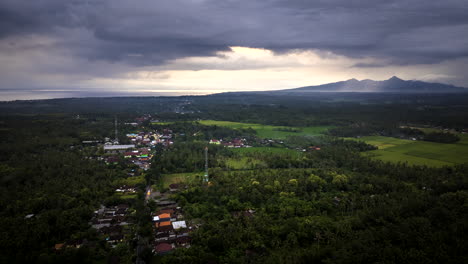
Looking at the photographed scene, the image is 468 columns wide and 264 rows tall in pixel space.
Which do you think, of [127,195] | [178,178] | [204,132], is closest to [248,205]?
[178,178]

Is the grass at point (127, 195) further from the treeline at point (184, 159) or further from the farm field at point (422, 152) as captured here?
the farm field at point (422, 152)

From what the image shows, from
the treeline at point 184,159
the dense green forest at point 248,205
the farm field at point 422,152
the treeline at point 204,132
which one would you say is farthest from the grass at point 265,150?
the farm field at point 422,152

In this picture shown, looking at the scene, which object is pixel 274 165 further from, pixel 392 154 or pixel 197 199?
pixel 392 154

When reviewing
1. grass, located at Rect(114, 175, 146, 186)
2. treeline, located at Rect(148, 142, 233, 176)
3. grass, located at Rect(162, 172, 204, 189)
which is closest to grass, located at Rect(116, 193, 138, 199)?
grass, located at Rect(114, 175, 146, 186)

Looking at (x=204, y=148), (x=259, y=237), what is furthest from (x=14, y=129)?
(x=259, y=237)

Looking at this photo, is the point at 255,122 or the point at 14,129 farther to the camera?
the point at 255,122

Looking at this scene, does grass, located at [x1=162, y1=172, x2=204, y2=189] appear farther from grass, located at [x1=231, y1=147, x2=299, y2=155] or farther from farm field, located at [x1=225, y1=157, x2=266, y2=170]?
grass, located at [x1=231, y1=147, x2=299, y2=155]
